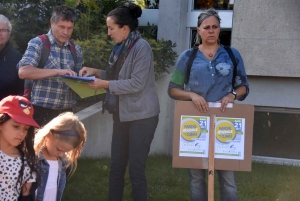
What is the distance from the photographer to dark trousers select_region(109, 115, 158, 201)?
4.33m

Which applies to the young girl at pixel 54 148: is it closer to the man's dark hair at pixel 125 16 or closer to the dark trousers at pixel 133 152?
the dark trousers at pixel 133 152

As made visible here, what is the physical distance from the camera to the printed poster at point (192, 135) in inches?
157

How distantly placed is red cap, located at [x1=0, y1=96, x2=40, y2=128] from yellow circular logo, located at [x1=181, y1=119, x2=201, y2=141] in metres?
1.24

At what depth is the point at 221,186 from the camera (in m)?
4.09

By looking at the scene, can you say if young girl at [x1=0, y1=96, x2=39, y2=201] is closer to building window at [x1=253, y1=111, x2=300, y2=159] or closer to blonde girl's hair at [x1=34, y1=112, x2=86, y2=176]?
blonde girl's hair at [x1=34, y1=112, x2=86, y2=176]

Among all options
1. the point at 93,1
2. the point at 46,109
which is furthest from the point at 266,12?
the point at 46,109

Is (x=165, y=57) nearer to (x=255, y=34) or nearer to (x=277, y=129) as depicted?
(x=255, y=34)

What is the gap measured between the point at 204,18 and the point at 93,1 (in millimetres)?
3875

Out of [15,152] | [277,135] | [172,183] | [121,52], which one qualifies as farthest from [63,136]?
[277,135]

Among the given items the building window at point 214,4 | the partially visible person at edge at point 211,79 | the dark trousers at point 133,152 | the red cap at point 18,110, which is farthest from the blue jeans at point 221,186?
the building window at point 214,4

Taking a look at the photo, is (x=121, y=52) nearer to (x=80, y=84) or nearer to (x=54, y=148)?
(x=80, y=84)

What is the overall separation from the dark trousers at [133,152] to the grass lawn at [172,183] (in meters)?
0.94

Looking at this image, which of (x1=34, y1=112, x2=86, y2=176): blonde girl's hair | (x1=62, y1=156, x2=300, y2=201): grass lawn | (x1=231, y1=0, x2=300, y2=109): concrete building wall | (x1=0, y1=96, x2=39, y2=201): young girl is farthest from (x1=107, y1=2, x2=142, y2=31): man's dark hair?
(x1=231, y1=0, x2=300, y2=109): concrete building wall

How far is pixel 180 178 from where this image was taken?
20.2 feet
